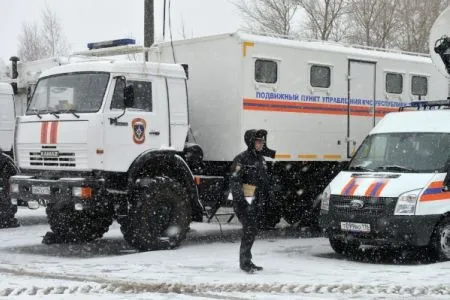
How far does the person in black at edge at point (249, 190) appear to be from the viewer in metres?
11.3

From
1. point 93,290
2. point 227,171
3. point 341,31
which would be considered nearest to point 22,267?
point 93,290

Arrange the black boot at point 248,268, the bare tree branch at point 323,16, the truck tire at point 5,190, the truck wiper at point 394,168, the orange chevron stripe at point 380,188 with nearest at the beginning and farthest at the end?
1. the black boot at point 248,268
2. the orange chevron stripe at point 380,188
3. the truck wiper at point 394,168
4. the truck tire at point 5,190
5. the bare tree branch at point 323,16

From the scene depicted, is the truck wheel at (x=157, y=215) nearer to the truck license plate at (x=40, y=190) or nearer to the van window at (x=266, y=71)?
the truck license plate at (x=40, y=190)

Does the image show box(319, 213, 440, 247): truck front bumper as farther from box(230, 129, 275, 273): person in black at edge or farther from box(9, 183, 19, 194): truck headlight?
box(9, 183, 19, 194): truck headlight

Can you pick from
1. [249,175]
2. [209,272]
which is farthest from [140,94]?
[209,272]

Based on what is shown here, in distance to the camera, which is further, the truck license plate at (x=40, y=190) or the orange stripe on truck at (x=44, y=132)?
the orange stripe on truck at (x=44, y=132)

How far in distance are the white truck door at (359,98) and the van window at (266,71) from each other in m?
2.08

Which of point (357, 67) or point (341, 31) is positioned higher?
point (341, 31)

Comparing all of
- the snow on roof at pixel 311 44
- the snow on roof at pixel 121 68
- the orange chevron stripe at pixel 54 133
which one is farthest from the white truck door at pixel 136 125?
the snow on roof at pixel 311 44

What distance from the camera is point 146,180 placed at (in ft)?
44.1

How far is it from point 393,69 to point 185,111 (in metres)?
5.44

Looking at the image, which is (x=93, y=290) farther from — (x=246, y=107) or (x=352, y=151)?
(x=352, y=151)

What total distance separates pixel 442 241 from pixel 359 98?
505cm

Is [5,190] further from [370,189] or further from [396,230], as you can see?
[396,230]
